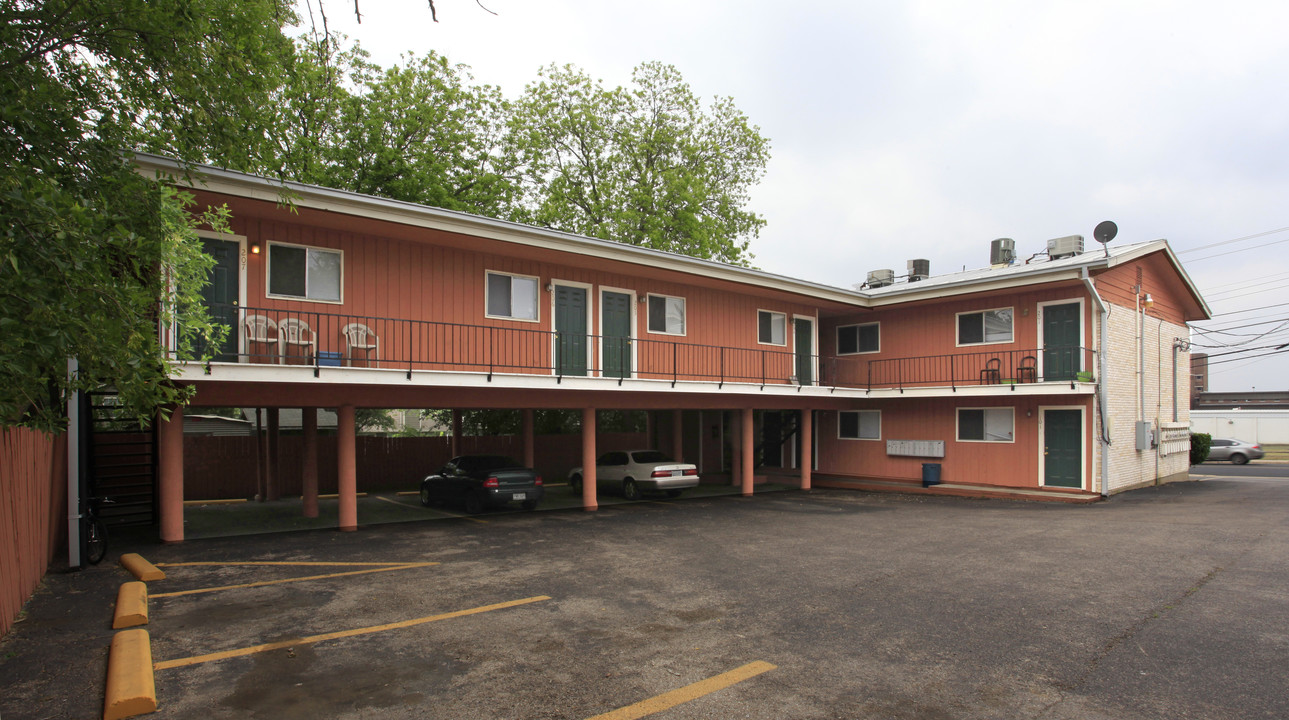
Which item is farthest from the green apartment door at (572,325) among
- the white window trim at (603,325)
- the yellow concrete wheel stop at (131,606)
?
the yellow concrete wheel stop at (131,606)

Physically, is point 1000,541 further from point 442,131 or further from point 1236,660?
point 442,131

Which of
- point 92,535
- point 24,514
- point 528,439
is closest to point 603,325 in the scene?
point 528,439

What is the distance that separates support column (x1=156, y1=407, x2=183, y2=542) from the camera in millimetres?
11094

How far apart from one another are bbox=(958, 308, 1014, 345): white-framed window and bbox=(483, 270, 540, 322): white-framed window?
41.5 ft

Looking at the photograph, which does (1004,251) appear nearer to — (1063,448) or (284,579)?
(1063,448)

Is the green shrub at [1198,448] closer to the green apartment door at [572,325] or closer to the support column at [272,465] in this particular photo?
the green apartment door at [572,325]

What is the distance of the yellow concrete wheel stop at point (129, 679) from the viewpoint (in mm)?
4816

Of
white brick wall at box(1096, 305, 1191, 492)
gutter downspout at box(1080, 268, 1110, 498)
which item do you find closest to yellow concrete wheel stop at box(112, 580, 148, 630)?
gutter downspout at box(1080, 268, 1110, 498)

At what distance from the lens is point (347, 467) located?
12.7 metres

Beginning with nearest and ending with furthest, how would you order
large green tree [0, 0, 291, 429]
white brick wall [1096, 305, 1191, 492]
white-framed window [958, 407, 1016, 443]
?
large green tree [0, 0, 291, 429], white brick wall [1096, 305, 1191, 492], white-framed window [958, 407, 1016, 443]

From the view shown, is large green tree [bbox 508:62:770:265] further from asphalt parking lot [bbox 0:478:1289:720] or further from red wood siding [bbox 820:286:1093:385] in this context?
asphalt parking lot [bbox 0:478:1289:720]

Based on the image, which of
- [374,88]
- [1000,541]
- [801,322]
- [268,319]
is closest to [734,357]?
[801,322]

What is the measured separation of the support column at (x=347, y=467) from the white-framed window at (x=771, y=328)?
11.4 meters

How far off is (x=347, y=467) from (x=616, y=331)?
6658 mm
